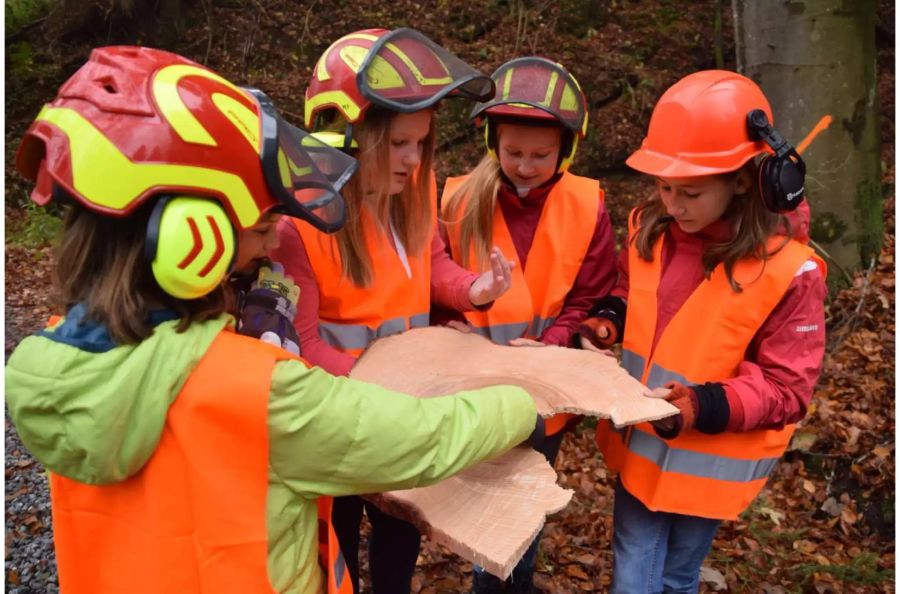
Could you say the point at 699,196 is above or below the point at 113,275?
above

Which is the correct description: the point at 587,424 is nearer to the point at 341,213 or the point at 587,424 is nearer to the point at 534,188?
the point at 534,188

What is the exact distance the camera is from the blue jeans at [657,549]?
275cm

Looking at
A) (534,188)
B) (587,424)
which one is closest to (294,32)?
(587,424)

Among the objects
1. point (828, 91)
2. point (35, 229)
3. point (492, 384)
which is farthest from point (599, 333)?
point (35, 229)

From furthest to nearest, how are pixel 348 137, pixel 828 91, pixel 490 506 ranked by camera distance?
1. pixel 828 91
2. pixel 348 137
3. pixel 490 506

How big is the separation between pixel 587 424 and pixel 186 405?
415 centimetres

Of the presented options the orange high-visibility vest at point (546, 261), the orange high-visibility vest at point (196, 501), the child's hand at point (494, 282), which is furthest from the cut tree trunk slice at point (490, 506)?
the orange high-visibility vest at point (546, 261)

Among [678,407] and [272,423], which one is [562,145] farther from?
[272,423]

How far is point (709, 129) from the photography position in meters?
2.40

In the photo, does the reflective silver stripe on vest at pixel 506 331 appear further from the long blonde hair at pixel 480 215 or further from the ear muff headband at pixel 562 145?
the ear muff headband at pixel 562 145

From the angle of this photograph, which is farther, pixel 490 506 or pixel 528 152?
pixel 528 152

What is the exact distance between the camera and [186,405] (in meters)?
1.55

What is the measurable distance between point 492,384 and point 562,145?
1.15m

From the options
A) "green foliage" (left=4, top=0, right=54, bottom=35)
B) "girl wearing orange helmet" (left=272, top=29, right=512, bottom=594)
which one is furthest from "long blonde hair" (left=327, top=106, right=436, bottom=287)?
"green foliage" (left=4, top=0, right=54, bottom=35)
